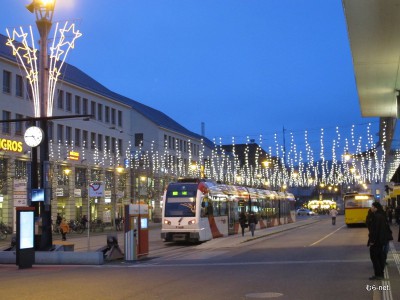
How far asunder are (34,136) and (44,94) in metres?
1.77

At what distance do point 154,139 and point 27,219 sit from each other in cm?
5649

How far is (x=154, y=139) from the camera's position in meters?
75.9

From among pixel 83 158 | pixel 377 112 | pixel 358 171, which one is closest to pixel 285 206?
pixel 83 158

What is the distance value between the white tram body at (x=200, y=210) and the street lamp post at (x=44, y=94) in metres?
9.77

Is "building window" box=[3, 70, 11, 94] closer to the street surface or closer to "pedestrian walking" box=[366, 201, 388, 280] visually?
the street surface

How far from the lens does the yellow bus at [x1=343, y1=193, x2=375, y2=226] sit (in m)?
46.4

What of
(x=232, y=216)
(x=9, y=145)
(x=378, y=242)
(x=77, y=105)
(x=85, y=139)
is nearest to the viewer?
(x=378, y=242)

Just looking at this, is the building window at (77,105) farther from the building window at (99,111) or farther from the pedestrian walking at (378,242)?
the pedestrian walking at (378,242)

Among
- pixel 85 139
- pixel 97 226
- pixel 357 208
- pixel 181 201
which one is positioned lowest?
pixel 97 226

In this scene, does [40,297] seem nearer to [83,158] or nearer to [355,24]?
[355,24]

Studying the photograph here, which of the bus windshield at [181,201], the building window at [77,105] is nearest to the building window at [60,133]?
the building window at [77,105]

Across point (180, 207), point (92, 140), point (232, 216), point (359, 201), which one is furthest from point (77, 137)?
point (180, 207)

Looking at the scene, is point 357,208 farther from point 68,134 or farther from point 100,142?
point 100,142

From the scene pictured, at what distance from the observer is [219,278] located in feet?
48.9
